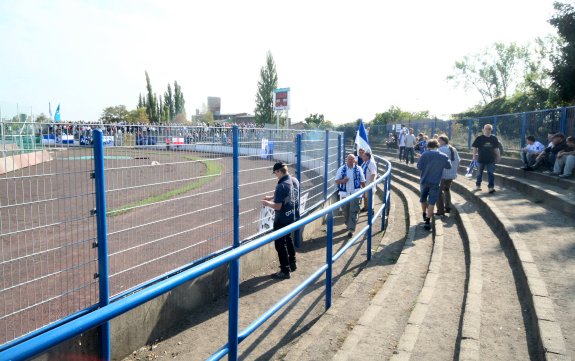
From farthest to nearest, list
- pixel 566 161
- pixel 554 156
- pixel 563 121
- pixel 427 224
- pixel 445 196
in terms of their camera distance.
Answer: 1. pixel 563 121
2. pixel 554 156
3. pixel 566 161
4. pixel 445 196
5. pixel 427 224

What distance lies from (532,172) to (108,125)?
10.8m

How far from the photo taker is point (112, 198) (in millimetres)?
4277

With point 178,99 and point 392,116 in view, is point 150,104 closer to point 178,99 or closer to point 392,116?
point 178,99

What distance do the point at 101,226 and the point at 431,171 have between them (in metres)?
6.27

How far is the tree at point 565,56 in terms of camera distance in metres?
15.1

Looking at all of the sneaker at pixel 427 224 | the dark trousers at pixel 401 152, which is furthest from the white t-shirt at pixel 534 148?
the dark trousers at pixel 401 152

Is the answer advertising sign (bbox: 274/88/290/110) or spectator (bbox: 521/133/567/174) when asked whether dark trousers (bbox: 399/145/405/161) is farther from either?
advertising sign (bbox: 274/88/290/110)

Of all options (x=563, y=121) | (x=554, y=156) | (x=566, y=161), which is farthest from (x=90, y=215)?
(x=563, y=121)

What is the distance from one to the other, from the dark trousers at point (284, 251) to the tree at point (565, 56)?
13902mm

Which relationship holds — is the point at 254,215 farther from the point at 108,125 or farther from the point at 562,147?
the point at 562,147

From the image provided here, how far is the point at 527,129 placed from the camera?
1417cm

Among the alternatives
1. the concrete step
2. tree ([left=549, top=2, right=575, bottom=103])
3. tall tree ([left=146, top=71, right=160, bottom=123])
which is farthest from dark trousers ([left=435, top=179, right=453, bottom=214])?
tall tree ([left=146, top=71, right=160, bottom=123])

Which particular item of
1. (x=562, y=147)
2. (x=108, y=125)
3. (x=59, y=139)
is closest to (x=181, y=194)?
(x=108, y=125)

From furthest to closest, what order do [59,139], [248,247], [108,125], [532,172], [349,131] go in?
[349,131]
[532,172]
[108,125]
[59,139]
[248,247]
